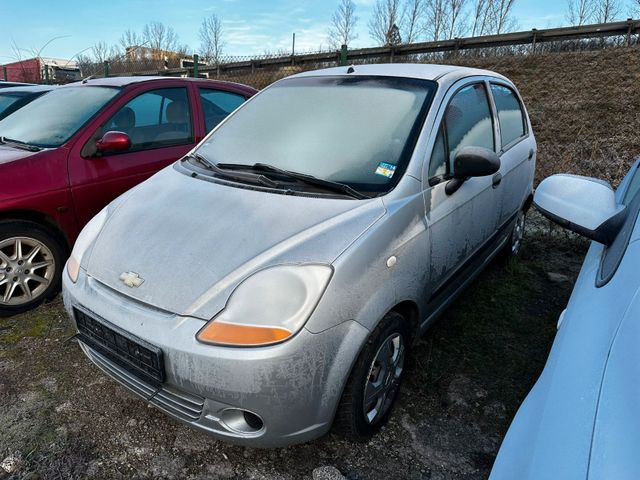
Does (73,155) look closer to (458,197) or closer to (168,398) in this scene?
(168,398)

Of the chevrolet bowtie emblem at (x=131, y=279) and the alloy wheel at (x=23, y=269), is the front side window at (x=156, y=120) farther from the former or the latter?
the chevrolet bowtie emblem at (x=131, y=279)

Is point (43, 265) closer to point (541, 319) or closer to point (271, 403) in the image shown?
point (271, 403)

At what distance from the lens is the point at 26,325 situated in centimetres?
292

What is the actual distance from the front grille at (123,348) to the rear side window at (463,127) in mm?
1556

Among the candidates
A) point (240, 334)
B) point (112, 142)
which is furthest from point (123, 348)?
point (112, 142)

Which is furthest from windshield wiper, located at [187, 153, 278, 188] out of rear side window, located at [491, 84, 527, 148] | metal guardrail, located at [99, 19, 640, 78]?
metal guardrail, located at [99, 19, 640, 78]

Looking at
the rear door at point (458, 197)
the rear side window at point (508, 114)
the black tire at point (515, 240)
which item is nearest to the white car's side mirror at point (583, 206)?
the rear door at point (458, 197)

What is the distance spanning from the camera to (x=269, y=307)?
1600mm

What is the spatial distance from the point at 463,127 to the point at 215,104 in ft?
8.47

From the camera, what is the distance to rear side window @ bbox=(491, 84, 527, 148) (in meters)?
3.28

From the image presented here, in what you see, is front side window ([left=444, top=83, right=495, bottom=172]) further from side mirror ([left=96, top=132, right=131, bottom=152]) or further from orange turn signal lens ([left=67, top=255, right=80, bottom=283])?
side mirror ([left=96, top=132, right=131, bottom=152])

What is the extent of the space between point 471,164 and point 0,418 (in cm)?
267

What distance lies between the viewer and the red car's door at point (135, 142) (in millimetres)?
3238

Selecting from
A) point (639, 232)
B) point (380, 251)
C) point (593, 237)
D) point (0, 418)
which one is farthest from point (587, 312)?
point (0, 418)
